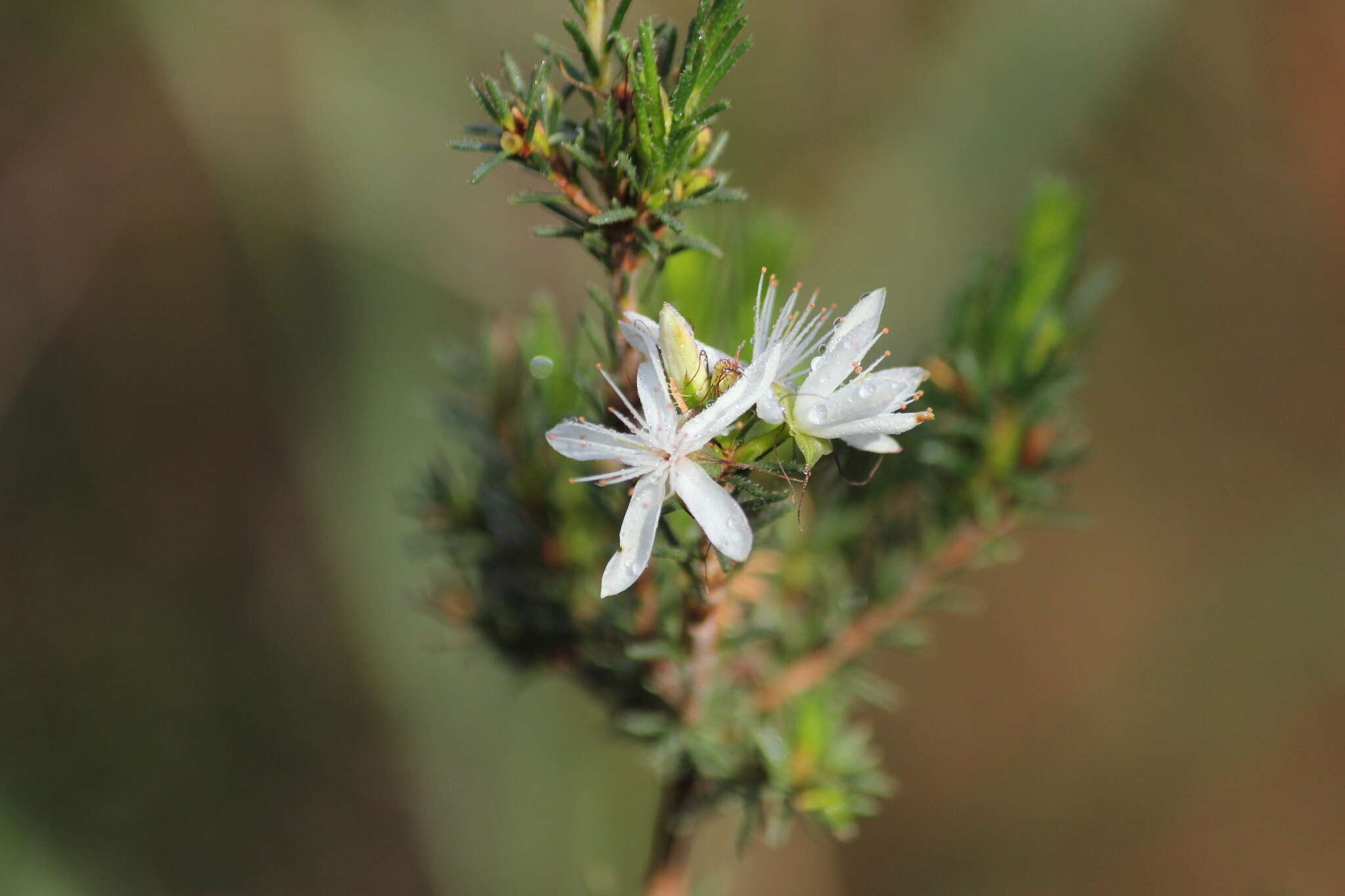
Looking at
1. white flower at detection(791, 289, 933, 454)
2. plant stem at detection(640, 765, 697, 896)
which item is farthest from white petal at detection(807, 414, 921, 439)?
plant stem at detection(640, 765, 697, 896)

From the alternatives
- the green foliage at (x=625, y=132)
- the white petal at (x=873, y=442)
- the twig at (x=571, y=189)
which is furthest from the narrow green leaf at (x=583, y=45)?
the white petal at (x=873, y=442)

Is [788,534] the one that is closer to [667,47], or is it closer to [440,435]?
[667,47]


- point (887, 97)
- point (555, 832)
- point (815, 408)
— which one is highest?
point (887, 97)

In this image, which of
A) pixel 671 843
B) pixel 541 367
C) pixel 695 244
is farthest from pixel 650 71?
pixel 671 843

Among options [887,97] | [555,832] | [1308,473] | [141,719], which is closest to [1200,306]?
[1308,473]

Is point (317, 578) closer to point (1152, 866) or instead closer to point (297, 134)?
point (297, 134)

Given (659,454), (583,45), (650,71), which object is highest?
(583,45)
